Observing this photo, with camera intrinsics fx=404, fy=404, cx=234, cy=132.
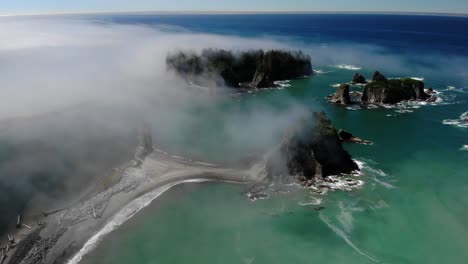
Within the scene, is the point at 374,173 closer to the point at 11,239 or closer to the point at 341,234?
the point at 341,234

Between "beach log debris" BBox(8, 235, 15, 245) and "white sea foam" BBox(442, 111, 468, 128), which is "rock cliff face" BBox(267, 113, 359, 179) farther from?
"white sea foam" BBox(442, 111, 468, 128)

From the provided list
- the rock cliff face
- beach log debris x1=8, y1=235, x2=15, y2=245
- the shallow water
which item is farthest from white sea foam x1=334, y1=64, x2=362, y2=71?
beach log debris x1=8, y1=235, x2=15, y2=245

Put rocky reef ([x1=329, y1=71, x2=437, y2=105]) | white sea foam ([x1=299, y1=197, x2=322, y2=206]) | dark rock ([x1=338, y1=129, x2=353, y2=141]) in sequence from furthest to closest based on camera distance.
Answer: rocky reef ([x1=329, y1=71, x2=437, y2=105]) → dark rock ([x1=338, y1=129, x2=353, y2=141]) → white sea foam ([x1=299, y1=197, x2=322, y2=206])

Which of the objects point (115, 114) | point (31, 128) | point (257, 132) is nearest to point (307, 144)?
point (257, 132)

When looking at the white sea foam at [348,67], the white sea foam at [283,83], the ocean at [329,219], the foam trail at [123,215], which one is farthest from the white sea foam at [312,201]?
the white sea foam at [348,67]

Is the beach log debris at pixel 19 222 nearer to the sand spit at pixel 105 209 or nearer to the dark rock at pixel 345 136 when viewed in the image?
the sand spit at pixel 105 209

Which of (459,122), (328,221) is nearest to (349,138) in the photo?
(328,221)
